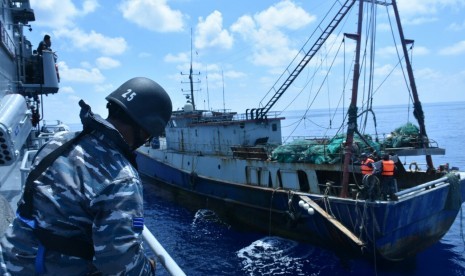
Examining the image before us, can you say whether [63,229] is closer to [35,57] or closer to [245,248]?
[245,248]

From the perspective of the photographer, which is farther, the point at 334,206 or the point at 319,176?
the point at 319,176

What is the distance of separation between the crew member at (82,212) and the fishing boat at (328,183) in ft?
35.2

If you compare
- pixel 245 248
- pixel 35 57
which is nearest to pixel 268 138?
pixel 245 248

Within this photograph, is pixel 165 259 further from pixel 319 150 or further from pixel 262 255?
→ pixel 319 150

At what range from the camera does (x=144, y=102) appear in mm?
2072

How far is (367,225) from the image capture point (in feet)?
38.4

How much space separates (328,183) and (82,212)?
40.8 ft

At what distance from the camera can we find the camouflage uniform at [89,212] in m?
1.70

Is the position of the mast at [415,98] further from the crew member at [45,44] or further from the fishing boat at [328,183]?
the crew member at [45,44]

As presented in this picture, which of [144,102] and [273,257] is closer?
[144,102]

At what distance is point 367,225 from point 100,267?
11.3 meters

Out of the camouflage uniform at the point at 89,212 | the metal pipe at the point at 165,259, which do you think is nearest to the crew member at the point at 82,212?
the camouflage uniform at the point at 89,212

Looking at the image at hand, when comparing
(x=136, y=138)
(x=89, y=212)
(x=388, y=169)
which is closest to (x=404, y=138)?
(x=388, y=169)

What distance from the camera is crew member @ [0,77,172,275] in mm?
1705
